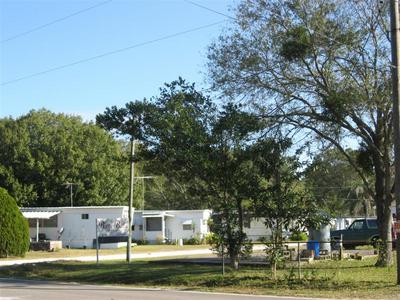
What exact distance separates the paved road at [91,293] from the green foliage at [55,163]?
4039cm

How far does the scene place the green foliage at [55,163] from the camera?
2382 inches

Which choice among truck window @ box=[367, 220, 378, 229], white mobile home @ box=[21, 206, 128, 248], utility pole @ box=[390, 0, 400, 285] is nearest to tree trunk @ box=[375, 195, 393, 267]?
utility pole @ box=[390, 0, 400, 285]

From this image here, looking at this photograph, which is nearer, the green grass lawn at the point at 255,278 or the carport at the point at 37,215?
the green grass lawn at the point at 255,278

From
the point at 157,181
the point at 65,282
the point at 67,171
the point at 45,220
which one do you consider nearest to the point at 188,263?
the point at 65,282

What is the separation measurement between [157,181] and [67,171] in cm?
2195

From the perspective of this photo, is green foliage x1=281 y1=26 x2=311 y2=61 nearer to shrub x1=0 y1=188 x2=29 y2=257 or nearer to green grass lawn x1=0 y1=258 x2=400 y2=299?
green grass lawn x1=0 y1=258 x2=400 y2=299

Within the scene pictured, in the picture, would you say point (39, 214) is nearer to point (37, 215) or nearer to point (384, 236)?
point (37, 215)

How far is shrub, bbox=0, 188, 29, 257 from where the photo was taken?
34.4 meters

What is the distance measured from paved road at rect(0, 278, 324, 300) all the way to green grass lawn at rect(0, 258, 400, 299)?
4.31 feet

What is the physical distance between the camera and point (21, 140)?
201 feet

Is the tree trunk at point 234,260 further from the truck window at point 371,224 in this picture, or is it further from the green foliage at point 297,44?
the truck window at point 371,224

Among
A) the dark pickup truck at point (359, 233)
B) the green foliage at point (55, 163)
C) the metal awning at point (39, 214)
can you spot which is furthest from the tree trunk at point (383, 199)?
the green foliage at point (55, 163)

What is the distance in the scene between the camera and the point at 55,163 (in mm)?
61781

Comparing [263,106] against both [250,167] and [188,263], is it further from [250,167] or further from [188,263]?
[188,263]
